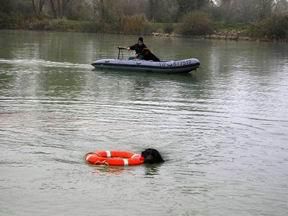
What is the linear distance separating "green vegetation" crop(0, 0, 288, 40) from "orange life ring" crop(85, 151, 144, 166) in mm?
52396

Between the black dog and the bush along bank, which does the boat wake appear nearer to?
the black dog

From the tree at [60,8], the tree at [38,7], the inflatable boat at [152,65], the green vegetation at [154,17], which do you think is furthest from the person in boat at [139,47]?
the tree at [60,8]

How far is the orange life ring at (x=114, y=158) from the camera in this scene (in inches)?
399

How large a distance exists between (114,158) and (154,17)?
2465 inches

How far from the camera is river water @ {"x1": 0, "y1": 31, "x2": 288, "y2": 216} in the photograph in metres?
8.61

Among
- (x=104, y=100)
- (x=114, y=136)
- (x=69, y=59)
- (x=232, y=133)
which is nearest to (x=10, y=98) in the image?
(x=104, y=100)

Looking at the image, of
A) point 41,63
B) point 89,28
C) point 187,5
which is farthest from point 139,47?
point 187,5

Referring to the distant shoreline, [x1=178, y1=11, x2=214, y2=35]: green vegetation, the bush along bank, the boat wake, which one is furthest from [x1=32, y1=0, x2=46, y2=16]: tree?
the boat wake

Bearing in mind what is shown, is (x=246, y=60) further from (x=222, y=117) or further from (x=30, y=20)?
(x=30, y=20)

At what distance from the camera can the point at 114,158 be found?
1027cm

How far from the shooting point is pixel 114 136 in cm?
1220

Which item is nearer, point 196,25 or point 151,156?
point 151,156

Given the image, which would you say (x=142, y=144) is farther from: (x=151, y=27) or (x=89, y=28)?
(x=89, y=28)

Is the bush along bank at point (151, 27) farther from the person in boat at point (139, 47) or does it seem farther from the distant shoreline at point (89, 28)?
the person in boat at point (139, 47)
